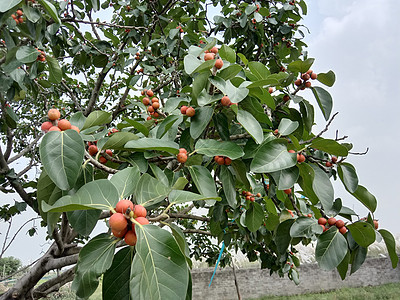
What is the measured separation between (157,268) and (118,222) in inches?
4.4

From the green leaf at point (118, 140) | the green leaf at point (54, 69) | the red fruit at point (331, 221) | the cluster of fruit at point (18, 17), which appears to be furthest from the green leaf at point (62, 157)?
the cluster of fruit at point (18, 17)

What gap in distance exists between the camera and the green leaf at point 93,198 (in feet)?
1.79

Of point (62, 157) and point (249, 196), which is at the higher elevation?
point (62, 157)

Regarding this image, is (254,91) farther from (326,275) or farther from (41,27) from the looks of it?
(326,275)

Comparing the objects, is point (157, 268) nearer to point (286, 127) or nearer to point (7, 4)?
point (286, 127)

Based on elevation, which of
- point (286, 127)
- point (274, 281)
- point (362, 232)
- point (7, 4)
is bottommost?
point (274, 281)

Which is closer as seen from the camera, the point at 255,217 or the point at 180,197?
the point at 180,197

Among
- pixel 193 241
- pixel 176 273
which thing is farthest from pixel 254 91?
pixel 193 241

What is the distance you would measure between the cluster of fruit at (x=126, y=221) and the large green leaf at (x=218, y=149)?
30 cm

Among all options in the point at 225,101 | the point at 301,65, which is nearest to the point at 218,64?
the point at 225,101

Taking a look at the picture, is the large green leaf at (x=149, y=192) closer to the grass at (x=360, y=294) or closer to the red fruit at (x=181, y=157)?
the red fruit at (x=181, y=157)

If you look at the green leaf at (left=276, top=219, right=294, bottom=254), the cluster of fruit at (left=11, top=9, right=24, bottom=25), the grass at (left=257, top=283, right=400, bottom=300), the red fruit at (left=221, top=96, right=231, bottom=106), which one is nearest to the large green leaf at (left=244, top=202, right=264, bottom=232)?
the green leaf at (left=276, top=219, right=294, bottom=254)

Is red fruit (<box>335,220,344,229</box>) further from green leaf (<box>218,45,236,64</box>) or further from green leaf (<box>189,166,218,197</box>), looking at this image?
green leaf (<box>218,45,236,64</box>)

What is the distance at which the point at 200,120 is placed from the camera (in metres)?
0.87
